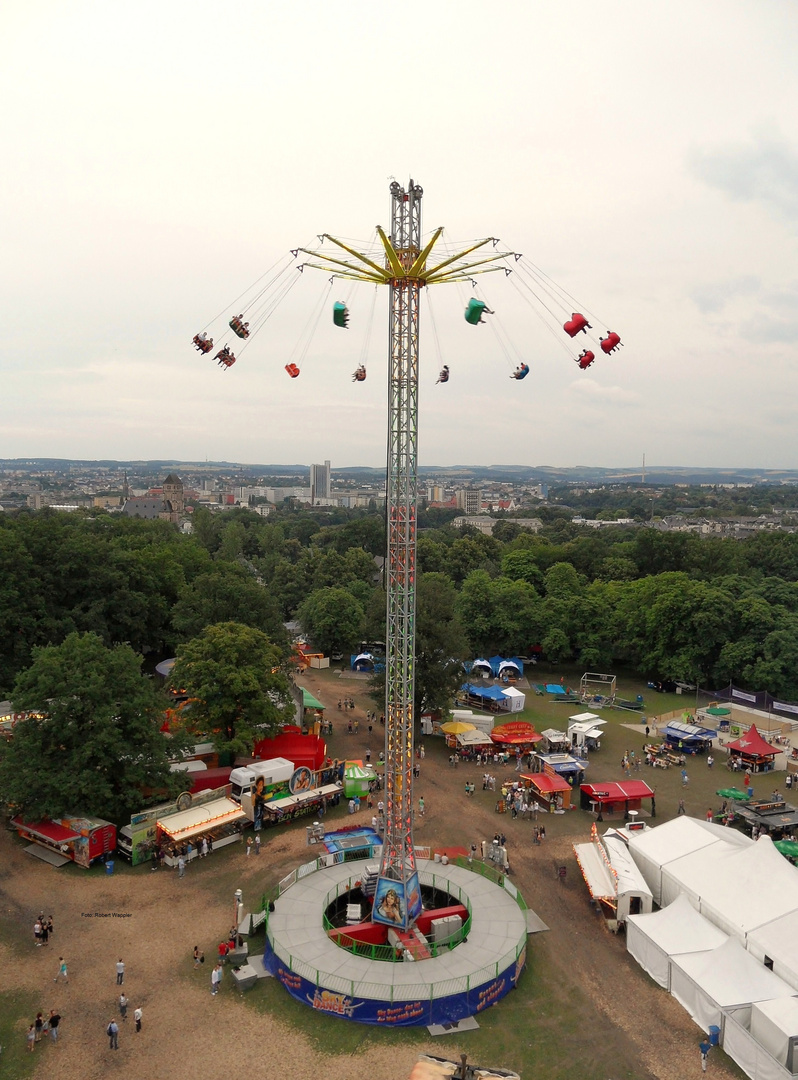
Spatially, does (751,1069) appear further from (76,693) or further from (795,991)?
(76,693)

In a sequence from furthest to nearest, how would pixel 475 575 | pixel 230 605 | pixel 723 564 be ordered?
pixel 723 564 < pixel 475 575 < pixel 230 605

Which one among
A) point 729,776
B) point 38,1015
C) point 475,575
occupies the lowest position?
point 729,776

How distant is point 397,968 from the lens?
685 inches

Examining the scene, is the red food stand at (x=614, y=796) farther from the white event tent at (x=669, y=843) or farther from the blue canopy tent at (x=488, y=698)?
the blue canopy tent at (x=488, y=698)

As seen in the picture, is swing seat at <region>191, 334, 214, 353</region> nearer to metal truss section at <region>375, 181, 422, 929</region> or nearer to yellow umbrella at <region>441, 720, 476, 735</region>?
metal truss section at <region>375, 181, 422, 929</region>

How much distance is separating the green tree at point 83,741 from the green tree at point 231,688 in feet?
11.1

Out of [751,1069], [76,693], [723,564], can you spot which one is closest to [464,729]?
[76,693]

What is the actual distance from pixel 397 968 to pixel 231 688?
1444 centimetres

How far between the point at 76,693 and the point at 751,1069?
69.9ft

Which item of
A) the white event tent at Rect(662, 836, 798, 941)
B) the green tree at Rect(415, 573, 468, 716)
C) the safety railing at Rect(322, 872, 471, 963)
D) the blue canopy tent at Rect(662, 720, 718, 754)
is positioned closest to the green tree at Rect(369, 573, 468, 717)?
the green tree at Rect(415, 573, 468, 716)

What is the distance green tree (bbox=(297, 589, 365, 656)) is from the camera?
168 feet

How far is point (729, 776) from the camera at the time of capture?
33.0 meters

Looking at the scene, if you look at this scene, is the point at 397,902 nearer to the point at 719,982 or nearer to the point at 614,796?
the point at 719,982

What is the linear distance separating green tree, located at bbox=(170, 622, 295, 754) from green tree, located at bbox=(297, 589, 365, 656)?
1980 cm
